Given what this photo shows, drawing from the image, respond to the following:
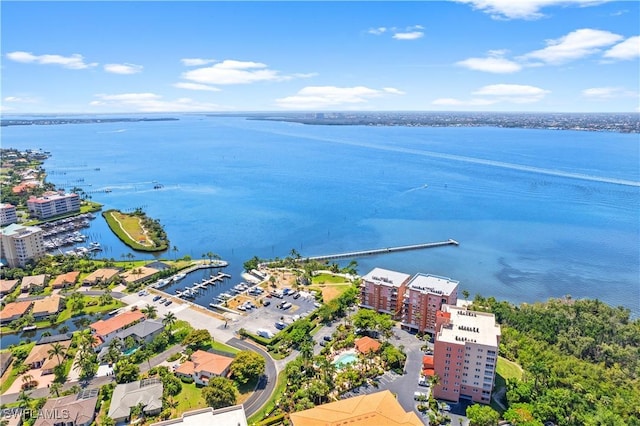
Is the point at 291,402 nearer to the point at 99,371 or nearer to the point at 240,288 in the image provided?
the point at 99,371

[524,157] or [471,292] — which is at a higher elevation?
[524,157]

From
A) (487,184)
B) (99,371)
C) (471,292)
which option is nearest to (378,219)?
(471,292)

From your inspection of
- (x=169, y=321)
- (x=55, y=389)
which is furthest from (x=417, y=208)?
(x=55, y=389)

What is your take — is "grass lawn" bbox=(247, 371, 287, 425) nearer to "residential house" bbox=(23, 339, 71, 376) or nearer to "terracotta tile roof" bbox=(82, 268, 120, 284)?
"residential house" bbox=(23, 339, 71, 376)

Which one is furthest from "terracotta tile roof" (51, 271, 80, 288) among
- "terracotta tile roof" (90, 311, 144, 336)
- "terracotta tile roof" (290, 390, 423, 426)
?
"terracotta tile roof" (290, 390, 423, 426)

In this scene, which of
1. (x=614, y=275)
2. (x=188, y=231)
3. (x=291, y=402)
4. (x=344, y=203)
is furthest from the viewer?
(x=344, y=203)

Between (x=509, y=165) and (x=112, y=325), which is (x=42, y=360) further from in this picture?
(x=509, y=165)
